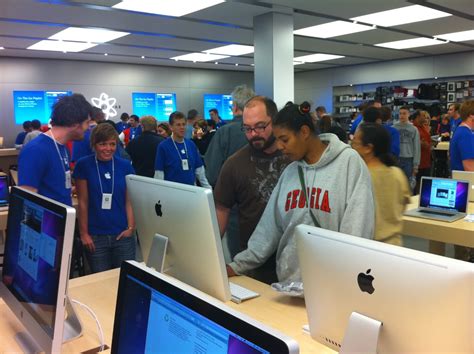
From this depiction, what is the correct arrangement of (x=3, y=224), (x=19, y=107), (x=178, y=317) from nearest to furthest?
(x=178, y=317), (x=3, y=224), (x=19, y=107)

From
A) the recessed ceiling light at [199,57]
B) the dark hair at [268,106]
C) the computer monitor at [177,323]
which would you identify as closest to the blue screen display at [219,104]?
the recessed ceiling light at [199,57]

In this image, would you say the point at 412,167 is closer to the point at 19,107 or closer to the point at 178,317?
the point at 178,317

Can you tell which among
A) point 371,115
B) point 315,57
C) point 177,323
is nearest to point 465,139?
point 371,115

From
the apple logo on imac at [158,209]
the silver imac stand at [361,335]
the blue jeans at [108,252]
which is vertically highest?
the apple logo on imac at [158,209]

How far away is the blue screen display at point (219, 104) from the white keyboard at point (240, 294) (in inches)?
475

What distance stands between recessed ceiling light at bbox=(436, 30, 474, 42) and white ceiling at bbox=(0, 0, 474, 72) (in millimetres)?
441

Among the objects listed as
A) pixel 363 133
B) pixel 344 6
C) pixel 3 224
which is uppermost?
pixel 344 6

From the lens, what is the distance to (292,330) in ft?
5.36

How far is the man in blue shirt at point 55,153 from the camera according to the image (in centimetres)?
253

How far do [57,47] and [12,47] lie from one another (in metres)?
0.88

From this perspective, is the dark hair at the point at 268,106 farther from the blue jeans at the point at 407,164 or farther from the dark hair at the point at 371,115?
the blue jeans at the point at 407,164

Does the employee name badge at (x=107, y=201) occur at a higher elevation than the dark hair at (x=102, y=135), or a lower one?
lower

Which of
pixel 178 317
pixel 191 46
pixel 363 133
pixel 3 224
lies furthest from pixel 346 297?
pixel 191 46

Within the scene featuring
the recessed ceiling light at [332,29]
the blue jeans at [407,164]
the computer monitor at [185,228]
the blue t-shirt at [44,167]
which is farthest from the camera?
the recessed ceiling light at [332,29]
